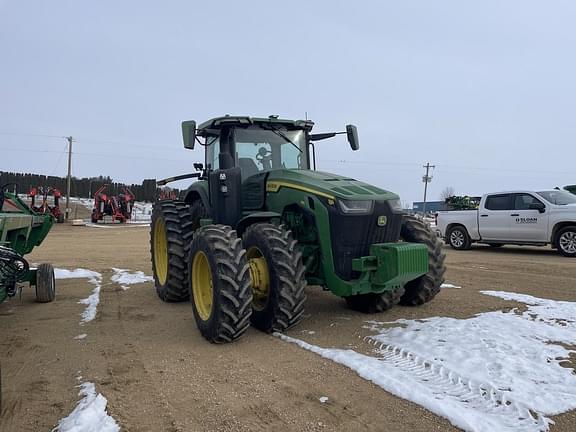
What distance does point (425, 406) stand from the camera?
10.6 ft

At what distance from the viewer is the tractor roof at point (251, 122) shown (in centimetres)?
618

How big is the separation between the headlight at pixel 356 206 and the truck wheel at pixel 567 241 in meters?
9.49

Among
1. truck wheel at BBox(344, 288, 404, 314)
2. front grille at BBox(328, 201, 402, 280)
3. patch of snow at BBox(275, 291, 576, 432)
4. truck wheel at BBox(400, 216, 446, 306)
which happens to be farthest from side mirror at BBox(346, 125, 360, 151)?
patch of snow at BBox(275, 291, 576, 432)

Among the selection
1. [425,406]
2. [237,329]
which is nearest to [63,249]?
[237,329]

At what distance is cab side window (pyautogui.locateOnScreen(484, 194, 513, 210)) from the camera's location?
45.0 feet

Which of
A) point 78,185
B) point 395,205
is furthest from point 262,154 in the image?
point 78,185

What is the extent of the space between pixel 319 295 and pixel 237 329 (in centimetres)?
255

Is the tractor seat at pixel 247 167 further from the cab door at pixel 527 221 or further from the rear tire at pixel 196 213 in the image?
the cab door at pixel 527 221

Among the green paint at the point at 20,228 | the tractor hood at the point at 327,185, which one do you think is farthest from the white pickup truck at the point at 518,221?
the green paint at the point at 20,228

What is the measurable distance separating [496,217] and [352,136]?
29.0 ft

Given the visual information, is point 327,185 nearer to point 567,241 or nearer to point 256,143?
point 256,143

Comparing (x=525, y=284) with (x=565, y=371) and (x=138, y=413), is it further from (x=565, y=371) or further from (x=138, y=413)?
(x=138, y=413)

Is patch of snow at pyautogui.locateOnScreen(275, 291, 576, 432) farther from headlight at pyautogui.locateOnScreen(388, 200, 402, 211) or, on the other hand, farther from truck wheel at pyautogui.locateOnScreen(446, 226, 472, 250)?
truck wheel at pyautogui.locateOnScreen(446, 226, 472, 250)

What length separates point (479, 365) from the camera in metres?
3.91
